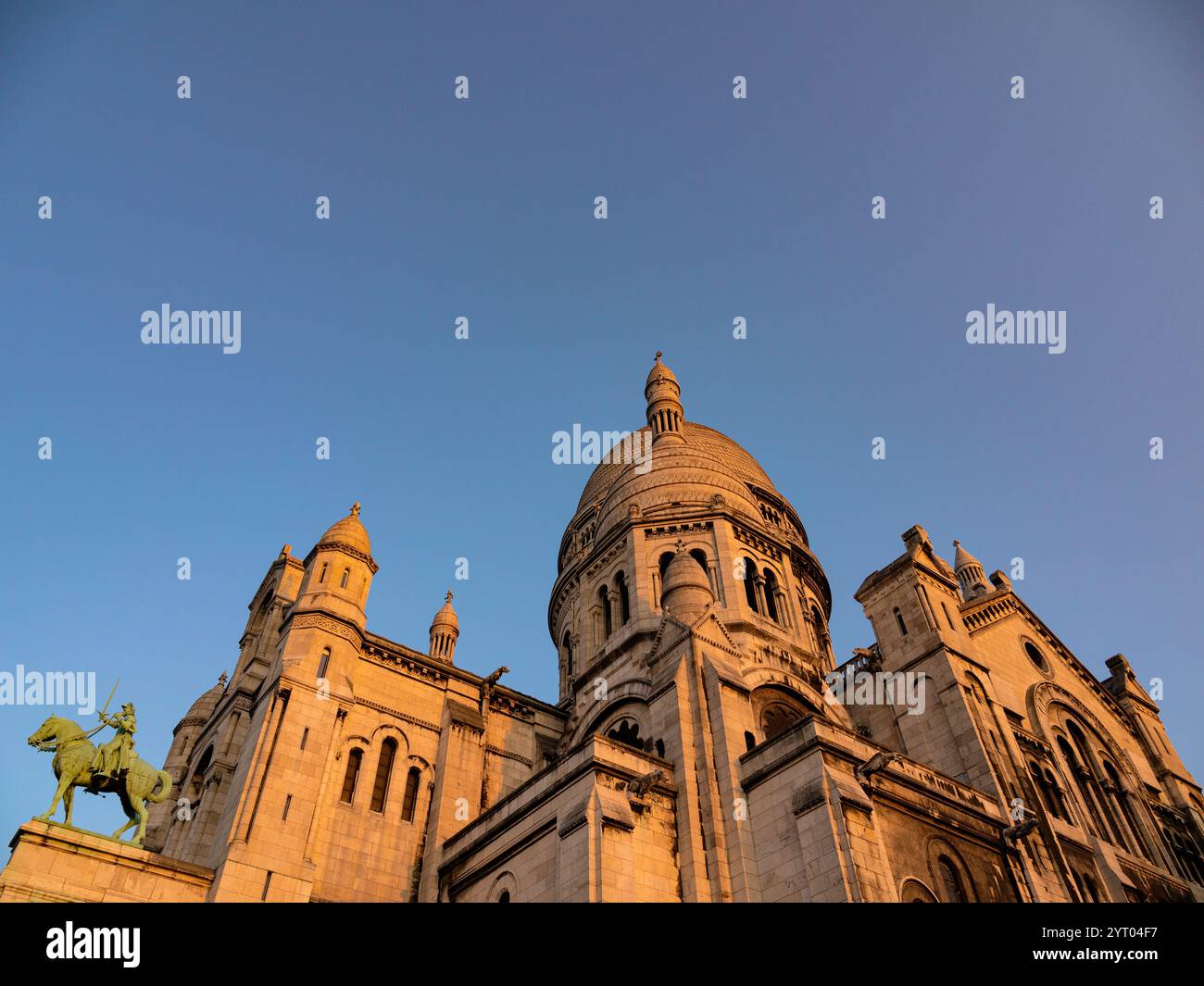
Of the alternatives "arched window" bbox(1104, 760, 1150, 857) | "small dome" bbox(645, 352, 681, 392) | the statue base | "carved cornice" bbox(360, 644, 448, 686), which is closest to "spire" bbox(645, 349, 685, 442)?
"small dome" bbox(645, 352, 681, 392)

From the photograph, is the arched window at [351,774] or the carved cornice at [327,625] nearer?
the arched window at [351,774]

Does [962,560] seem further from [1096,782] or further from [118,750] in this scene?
[118,750]

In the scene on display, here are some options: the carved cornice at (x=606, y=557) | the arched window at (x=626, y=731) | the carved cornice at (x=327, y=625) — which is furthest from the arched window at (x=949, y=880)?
the carved cornice at (x=327, y=625)

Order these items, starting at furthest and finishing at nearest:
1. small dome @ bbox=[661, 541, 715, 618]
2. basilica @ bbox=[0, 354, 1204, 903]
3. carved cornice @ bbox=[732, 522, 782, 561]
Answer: carved cornice @ bbox=[732, 522, 782, 561]
small dome @ bbox=[661, 541, 715, 618]
basilica @ bbox=[0, 354, 1204, 903]

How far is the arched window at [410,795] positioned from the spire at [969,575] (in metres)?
38.4

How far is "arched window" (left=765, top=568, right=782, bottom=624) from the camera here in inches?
1544

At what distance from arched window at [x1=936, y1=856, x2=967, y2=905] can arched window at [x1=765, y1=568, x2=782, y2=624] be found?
14.4m

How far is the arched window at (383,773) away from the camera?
3077 centimetres

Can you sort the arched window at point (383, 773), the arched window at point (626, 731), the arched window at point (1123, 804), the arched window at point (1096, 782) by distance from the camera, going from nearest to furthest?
Result: the arched window at point (383, 773) < the arched window at point (626, 731) < the arched window at point (1096, 782) < the arched window at point (1123, 804)

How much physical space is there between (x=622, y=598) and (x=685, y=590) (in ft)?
28.2

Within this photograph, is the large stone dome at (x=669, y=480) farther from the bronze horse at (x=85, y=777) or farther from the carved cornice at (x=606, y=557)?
the bronze horse at (x=85, y=777)

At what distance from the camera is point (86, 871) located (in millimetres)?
23094

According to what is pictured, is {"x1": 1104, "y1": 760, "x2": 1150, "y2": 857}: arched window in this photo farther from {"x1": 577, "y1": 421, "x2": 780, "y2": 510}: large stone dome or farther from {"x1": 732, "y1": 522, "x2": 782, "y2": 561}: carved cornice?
{"x1": 577, "y1": 421, "x2": 780, "y2": 510}: large stone dome
